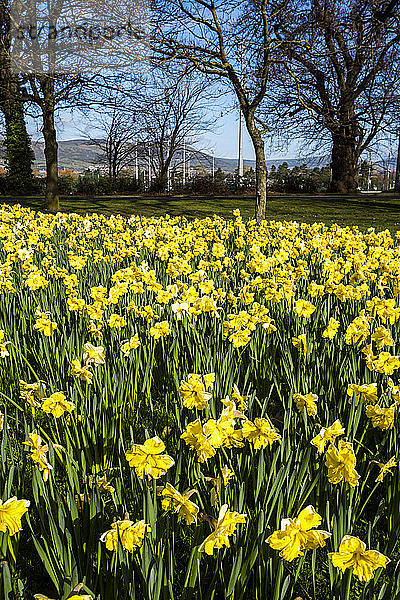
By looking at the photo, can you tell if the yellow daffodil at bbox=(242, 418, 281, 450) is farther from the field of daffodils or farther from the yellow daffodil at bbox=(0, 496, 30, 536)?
the yellow daffodil at bbox=(0, 496, 30, 536)

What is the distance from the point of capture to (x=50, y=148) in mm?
15227

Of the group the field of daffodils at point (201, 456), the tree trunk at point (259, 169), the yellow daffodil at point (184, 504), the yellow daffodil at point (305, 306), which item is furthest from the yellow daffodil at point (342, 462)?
the tree trunk at point (259, 169)

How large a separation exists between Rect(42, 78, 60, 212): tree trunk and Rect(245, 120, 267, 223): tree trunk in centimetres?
639

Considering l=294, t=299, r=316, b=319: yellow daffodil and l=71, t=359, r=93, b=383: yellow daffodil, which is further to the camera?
l=294, t=299, r=316, b=319: yellow daffodil

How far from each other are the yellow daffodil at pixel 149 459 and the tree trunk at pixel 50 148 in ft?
45.4

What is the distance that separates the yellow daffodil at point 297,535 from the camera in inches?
44.1

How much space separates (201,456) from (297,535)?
391 mm

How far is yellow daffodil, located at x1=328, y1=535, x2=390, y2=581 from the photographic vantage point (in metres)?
1.12

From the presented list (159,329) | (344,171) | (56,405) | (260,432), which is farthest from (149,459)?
(344,171)

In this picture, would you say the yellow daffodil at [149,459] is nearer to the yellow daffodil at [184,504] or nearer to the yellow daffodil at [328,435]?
the yellow daffodil at [184,504]

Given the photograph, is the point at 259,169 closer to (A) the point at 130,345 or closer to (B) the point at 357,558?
(A) the point at 130,345

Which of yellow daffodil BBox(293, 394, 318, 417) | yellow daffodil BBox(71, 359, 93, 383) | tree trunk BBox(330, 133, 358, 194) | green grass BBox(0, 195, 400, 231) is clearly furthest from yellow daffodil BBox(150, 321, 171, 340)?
tree trunk BBox(330, 133, 358, 194)

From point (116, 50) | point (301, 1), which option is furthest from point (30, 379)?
point (301, 1)

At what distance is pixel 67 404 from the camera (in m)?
1.88
